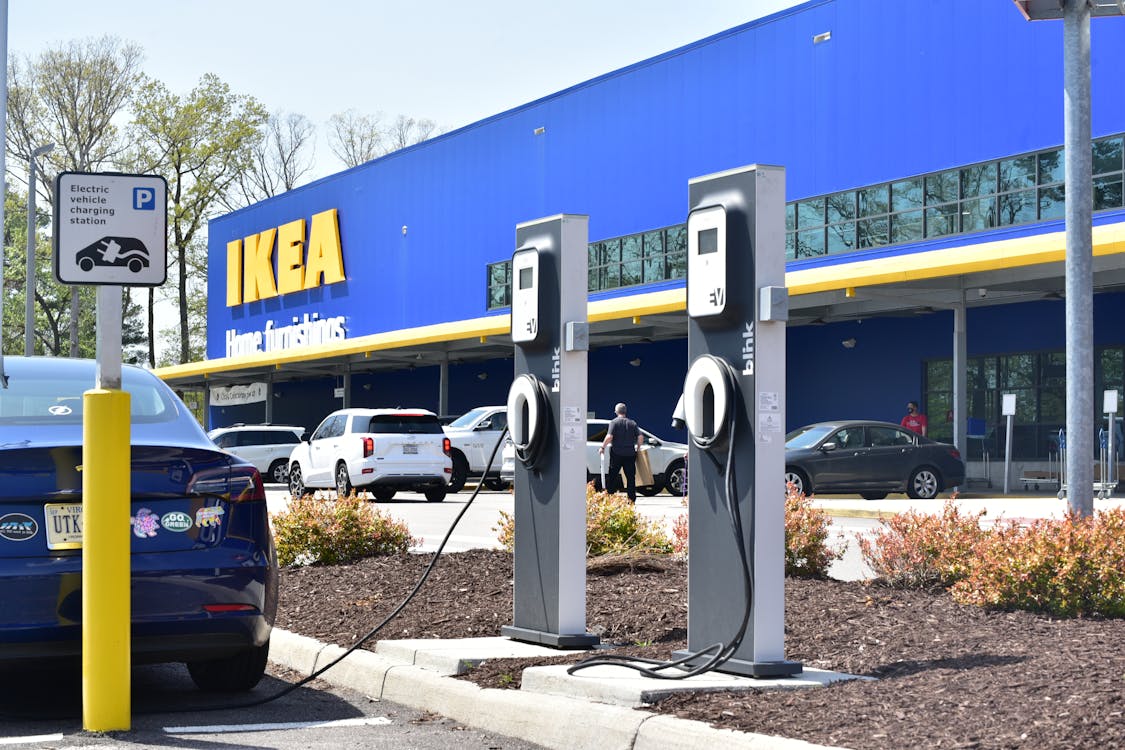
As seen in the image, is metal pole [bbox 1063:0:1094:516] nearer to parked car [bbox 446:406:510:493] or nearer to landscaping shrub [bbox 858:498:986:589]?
landscaping shrub [bbox 858:498:986:589]

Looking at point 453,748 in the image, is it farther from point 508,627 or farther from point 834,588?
point 834,588

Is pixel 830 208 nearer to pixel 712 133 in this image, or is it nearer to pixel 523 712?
pixel 712 133

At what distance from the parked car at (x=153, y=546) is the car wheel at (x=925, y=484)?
20.6 m

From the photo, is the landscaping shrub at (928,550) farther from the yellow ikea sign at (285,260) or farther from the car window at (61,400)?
the yellow ikea sign at (285,260)

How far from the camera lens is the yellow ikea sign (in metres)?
53.9

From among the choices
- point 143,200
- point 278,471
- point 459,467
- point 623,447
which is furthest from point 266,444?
point 143,200

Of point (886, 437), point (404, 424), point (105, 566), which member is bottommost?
point (105, 566)

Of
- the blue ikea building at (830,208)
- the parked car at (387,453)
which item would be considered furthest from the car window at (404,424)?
the blue ikea building at (830,208)

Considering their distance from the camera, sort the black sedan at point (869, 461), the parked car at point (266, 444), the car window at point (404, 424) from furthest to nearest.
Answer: the parked car at point (266, 444), the car window at point (404, 424), the black sedan at point (869, 461)

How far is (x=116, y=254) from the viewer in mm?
6418

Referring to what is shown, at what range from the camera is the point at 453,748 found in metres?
6.00

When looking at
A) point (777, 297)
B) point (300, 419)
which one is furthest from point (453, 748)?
point (300, 419)

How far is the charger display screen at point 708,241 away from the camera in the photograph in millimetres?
6734

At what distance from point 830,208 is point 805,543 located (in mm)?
24337
